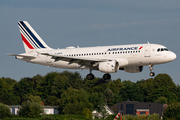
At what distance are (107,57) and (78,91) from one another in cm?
5509

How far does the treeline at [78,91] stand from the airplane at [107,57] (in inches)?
1200

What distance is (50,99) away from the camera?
128000 mm

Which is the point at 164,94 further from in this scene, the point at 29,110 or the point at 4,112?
the point at 4,112

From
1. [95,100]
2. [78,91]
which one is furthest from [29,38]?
[95,100]

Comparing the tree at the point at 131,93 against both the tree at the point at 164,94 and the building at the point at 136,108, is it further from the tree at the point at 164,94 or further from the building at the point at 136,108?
the building at the point at 136,108

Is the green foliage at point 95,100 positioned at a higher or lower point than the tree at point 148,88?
lower

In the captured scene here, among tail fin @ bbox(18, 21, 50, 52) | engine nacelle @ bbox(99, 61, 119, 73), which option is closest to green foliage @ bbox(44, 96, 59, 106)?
tail fin @ bbox(18, 21, 50, 52)

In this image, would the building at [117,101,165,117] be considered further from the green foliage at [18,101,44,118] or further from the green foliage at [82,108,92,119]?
the green foliage at [18,101,44,118]

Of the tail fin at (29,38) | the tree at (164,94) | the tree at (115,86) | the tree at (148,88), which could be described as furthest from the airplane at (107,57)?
the tree at (148,88)

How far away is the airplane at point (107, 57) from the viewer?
175 feet

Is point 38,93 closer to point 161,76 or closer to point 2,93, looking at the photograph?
point 2,93

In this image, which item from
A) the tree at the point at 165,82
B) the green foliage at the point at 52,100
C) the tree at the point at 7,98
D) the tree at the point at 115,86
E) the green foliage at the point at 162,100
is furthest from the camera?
the tree at the point at 115,86

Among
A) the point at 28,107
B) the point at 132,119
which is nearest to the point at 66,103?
the point at 28,107

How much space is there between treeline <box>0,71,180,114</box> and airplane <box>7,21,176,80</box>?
3048cm
